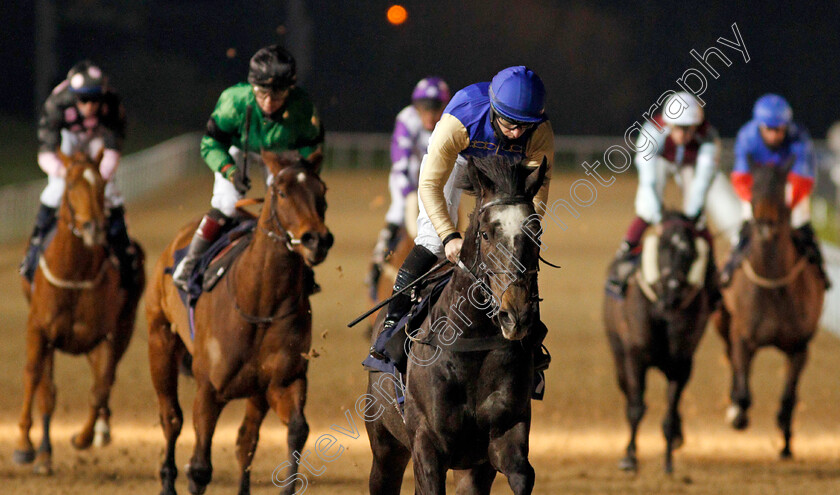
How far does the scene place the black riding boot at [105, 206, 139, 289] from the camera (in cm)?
770

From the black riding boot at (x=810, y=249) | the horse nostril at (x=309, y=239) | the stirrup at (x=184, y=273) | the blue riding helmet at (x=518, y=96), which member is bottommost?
the black riding boot at (x=810, y=249)

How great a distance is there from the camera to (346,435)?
7.75 meters

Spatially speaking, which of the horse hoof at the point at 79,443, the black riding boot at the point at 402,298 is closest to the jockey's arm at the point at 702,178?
the black riding boot at the point at 402,298

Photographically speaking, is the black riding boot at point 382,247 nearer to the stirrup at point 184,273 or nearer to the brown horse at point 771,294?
the brown horse at point 771,294

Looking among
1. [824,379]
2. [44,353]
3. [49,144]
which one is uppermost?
[49,144]

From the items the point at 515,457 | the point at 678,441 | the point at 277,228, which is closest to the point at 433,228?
the point at 515,457

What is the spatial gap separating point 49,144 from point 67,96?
362 mm

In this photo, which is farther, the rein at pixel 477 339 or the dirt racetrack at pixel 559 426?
the dirt racetrack at pixel 559 426

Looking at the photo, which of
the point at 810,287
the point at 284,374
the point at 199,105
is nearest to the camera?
the point at 284,374

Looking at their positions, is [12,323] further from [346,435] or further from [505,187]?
[505,187]

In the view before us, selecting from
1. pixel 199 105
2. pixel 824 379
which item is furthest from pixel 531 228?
pixel 199 105

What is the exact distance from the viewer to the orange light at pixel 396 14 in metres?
25.0

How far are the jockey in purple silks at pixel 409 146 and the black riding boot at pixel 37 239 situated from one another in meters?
2.56

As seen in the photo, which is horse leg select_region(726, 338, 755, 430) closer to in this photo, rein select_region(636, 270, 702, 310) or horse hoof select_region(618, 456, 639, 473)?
rein select_region(636, 270, 702, 310)
